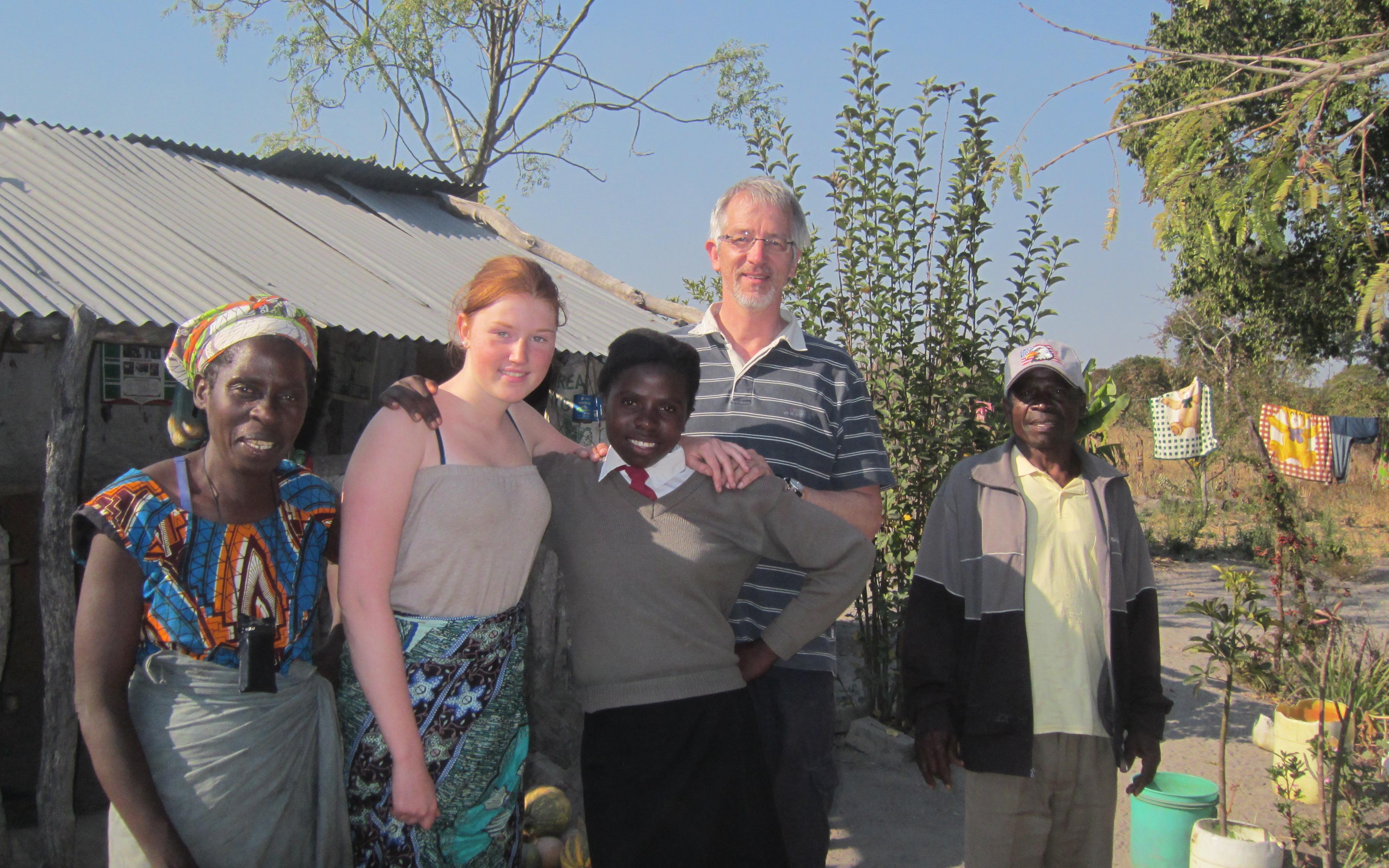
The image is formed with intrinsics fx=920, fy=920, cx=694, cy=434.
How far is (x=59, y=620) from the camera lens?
3.54 metres

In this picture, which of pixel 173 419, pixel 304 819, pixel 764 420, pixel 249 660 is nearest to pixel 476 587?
pixel 249 660

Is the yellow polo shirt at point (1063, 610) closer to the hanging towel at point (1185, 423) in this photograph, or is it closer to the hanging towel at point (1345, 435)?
the hanging towel at point (1185, 423)

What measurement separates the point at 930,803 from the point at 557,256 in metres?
4.85

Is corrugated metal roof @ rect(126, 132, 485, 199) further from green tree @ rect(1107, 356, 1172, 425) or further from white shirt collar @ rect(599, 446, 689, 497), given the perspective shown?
green tree @ rect(1107, 356, 1172, 425)

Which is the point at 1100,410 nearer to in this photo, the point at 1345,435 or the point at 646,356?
the point at 646,356

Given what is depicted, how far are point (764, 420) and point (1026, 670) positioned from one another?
104 cm

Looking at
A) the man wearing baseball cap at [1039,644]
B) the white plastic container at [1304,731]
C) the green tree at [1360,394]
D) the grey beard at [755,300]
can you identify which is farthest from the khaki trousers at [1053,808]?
the green tree at [1360,394]

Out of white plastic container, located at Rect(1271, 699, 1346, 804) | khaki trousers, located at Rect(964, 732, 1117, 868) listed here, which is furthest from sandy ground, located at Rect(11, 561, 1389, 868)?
khaki trousers, located at Rect(964, 732, 1117, 868)

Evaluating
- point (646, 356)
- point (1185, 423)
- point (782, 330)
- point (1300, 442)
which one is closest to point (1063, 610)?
point (782, 330)

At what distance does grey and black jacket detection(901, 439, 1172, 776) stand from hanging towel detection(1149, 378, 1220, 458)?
10.8 meters

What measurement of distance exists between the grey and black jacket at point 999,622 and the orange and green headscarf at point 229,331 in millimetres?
1831

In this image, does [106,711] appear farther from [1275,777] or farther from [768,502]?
[1275,777]

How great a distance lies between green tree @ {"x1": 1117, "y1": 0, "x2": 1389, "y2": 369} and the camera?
354 centimetres

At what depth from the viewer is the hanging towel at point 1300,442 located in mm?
13797
